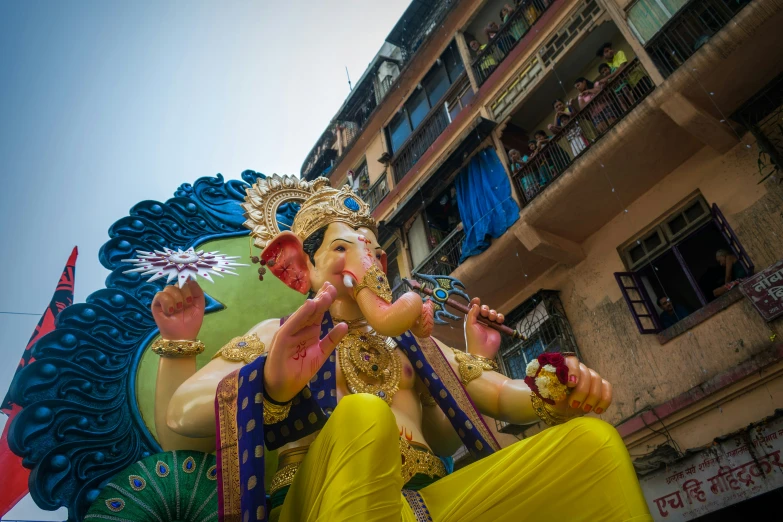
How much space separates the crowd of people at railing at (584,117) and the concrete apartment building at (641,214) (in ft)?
0.10

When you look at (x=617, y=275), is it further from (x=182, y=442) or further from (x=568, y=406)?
(x=182, y=442)

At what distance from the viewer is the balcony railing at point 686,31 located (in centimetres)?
644

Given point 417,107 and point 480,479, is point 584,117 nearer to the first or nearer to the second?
point 417,107

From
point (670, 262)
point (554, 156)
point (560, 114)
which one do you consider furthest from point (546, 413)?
point (560, 114)

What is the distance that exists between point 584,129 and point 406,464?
6.63 meters

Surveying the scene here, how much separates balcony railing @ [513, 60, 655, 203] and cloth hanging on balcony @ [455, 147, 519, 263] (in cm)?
31

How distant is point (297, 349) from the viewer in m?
1.90

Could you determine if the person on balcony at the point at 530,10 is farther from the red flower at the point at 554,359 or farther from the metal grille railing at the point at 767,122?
the red flower at the point at 554,359

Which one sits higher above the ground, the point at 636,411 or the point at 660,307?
the point at 660,307

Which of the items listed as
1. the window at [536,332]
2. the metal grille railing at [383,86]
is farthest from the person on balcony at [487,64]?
the window at [536,332]

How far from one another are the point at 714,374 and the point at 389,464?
5.58 metres

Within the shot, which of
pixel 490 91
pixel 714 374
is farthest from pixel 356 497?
pixel 490 91

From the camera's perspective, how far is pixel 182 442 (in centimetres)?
222

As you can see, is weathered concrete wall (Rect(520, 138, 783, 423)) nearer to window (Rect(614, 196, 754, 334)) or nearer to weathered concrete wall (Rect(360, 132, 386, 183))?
window (Rect(614, 196, 754, 334))
